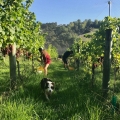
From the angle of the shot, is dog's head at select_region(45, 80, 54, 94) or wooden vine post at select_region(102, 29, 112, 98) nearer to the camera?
wooden vine post at select_region(102, 29, 112, 98)

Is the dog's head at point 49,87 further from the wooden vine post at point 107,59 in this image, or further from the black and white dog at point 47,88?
the wooden vine post at point 107,59

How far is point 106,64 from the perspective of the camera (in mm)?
5711

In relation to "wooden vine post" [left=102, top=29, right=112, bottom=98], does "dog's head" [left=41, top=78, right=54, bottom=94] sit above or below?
below

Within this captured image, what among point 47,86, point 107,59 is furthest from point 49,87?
point 107,59

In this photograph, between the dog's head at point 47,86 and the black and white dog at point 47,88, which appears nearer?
the black and white dog at point 47,88

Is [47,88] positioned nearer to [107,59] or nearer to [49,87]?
[49,87]

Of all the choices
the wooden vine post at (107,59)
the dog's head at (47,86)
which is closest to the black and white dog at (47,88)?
the dog's head at (47,86)

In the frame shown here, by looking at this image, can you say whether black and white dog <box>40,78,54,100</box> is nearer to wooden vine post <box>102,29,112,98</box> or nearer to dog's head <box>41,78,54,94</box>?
dog's head <box>41,78,54,94</box>

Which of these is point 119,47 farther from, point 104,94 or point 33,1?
point 33,1

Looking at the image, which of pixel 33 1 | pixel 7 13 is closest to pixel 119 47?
pixel 7 13

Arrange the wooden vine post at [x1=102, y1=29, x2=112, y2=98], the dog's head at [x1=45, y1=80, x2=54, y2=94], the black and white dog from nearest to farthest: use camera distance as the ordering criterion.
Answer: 1. the wooden vine post at [x1=102, y1=29, x2=112, y2=98]
2. the black and white dog
3. the dog's head at [x1=45, y1=80, x2=54, y2=94]

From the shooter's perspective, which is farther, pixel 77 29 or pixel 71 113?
pixel 77 29

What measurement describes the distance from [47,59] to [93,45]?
2.35 m

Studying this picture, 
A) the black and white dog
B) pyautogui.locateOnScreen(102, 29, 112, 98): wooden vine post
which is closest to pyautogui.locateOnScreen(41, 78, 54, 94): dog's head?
the black and white dog
